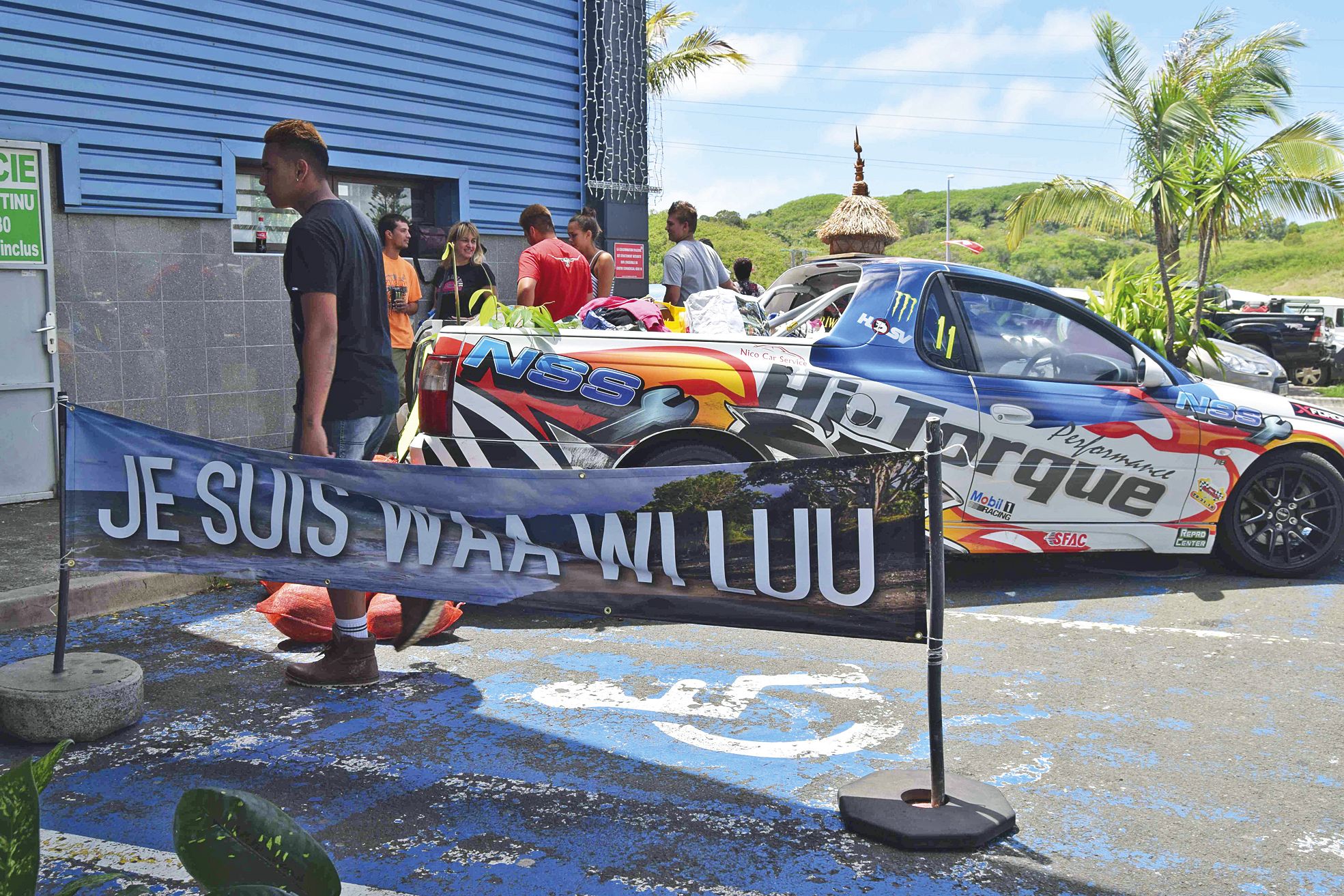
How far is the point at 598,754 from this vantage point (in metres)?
4.13

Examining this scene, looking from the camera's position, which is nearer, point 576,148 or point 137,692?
point 137,692

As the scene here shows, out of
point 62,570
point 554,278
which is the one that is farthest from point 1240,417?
point 62,570

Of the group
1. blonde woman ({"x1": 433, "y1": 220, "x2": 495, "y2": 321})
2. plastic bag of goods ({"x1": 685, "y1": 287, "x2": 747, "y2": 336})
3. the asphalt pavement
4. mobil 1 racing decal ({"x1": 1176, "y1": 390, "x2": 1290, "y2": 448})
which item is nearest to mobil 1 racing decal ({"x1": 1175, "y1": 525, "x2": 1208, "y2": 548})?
the asphalt pavement

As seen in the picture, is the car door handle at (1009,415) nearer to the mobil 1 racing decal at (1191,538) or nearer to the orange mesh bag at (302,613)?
the mobil 1 racing decal at (1191,538)

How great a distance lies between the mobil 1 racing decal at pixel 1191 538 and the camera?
21.5 ft

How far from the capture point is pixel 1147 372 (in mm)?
6457

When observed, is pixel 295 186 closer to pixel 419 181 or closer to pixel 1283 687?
pixel 1283 687

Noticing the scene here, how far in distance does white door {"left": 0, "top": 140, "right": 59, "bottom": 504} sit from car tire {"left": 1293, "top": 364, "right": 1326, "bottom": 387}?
71.7 ft

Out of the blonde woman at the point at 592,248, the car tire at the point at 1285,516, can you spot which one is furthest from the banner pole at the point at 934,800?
the blonde woman at the point at 592,248

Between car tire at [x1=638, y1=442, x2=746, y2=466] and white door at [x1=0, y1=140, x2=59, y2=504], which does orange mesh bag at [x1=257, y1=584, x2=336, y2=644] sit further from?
white door at [x1=0, y1=140, x2=59, y2=504]

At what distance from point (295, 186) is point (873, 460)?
271 centimetres

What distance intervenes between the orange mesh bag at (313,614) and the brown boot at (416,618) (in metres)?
0.41

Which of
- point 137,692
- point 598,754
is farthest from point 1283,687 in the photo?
point 137,692

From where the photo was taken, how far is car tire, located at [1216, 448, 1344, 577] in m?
6.70
